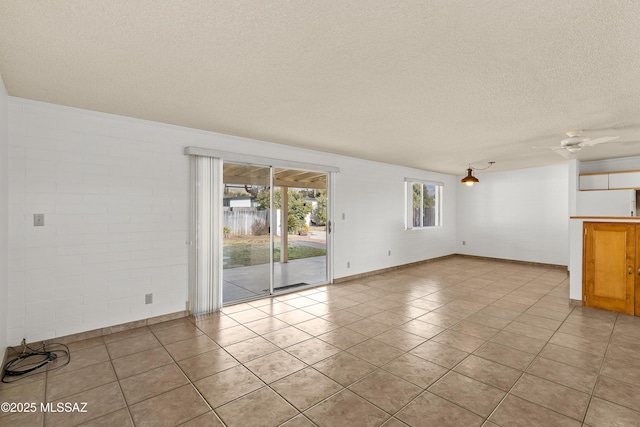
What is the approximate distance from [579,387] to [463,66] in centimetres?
269

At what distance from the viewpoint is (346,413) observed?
2107 millimetres

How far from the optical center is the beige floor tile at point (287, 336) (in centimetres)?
325

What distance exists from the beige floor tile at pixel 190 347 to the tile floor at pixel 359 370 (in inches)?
0.4

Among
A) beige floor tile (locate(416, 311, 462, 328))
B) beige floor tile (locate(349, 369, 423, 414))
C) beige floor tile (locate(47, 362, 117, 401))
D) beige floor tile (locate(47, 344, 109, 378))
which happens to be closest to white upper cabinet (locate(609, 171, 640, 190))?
beige floor tile (locate(416, 311, 462, 328))

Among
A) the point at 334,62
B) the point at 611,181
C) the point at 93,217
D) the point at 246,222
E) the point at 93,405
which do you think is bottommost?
the point at 93,405

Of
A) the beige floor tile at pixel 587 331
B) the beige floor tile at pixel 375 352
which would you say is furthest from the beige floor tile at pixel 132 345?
the beige floor tile at pixel 587 331

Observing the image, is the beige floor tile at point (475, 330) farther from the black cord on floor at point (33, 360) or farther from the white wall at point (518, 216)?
the white wall at point (518, 216)

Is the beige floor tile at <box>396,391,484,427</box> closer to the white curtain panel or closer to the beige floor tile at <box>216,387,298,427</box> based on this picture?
the beige floor tile at <box>216,387,298,427</box>

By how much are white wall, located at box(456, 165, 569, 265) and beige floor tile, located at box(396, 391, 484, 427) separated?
700 cm

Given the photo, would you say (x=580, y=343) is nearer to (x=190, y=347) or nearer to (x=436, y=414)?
(x=436, y=414)

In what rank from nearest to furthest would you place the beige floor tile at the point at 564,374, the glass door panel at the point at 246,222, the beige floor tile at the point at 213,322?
the beige floor tile at the point at 564,374, the beige floor tile at the point at 213,322, the glass door panel at the point at 246,222

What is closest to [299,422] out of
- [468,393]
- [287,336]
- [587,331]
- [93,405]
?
[468,393]

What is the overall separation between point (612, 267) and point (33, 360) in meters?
7.03

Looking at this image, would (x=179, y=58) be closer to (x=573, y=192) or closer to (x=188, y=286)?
(x=188, y=286)
